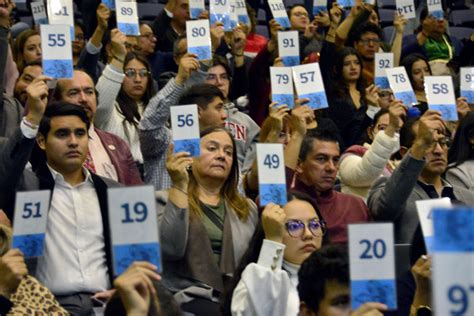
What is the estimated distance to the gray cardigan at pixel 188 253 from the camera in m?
5.06

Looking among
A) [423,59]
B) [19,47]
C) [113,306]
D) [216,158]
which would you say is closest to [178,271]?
[216,158]

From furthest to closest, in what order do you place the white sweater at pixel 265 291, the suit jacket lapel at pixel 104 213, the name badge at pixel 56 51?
the name badge at pixel 56 51 < the suit jacket lapel at pixel 104 213 < the white sweater at pixel 265 291

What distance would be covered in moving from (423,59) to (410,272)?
3892 millimetres

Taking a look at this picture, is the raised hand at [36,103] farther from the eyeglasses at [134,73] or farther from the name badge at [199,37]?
the eyeglasses at [134,73]

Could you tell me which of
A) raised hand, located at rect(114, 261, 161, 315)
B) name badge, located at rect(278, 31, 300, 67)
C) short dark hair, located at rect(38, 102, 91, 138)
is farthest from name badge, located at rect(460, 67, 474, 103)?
raised hand, located at rect(114, 261, 161, 315)

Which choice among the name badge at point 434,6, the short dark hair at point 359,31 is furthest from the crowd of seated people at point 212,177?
the name badge at point 434,6

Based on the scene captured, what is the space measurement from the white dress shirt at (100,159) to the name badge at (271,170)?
2.85ft

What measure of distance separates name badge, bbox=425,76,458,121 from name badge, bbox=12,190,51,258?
2.65m

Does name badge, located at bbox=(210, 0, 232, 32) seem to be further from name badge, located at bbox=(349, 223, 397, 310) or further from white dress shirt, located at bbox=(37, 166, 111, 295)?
name badge, located at bbox=(349, 223, 397, 310)

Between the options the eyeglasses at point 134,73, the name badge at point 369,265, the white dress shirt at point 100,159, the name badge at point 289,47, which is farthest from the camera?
the name badge at point 289,47

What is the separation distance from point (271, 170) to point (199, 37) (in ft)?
5.41

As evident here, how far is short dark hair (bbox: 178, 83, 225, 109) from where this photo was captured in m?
6.45

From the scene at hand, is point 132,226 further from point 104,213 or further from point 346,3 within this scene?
point 346,3

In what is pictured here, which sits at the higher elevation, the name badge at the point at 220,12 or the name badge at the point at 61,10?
the name badge at the point at 61,10
